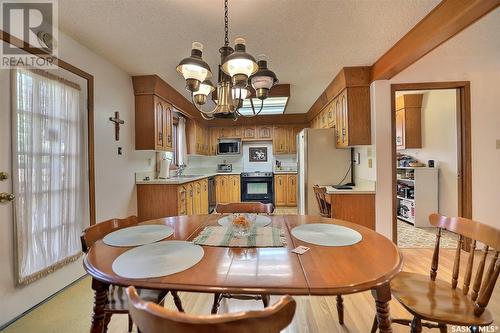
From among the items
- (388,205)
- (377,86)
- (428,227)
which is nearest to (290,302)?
(388,205)

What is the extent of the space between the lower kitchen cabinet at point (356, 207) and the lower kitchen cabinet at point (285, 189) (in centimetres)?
275

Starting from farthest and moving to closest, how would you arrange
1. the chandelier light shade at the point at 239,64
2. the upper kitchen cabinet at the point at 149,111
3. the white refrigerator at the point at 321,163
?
the white refrigerator at the point at 321,163
the upper kitchen cabinet at the point at 149,111
the chandelier light shade at the point at 239,64

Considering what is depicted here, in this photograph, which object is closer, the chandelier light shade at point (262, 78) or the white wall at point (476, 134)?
the chandelier light shade at point (262, 78)

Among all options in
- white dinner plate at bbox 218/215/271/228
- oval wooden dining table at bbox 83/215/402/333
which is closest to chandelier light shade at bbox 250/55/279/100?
white dinner plate at bbox 218/215/271/228

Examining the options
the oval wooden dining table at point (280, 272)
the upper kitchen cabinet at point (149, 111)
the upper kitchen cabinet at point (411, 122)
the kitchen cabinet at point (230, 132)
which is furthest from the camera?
the kitchen cabinet at point (230, 132)

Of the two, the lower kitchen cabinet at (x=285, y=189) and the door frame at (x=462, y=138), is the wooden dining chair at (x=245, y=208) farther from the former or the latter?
the lower kitchen cabinet at (x=285, y=189)

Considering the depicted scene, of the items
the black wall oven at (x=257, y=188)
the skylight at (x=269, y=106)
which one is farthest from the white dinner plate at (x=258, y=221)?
the black wall oven at (x=257, y=188)

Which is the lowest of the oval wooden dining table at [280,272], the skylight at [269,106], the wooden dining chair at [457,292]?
the wooden dining chair at [457,292]

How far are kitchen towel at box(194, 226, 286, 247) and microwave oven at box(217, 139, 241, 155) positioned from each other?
434 cm

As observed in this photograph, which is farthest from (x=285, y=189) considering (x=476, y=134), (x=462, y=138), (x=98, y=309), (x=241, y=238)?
(x=98, y=309)

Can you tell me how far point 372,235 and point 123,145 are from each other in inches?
110

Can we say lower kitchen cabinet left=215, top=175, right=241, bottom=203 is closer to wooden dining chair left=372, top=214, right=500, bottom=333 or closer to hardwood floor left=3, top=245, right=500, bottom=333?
hardwood floor left=3, top=245, right=500, bottom=333

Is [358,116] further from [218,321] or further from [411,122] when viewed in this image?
[218,321]

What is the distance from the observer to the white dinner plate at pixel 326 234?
1210mm
